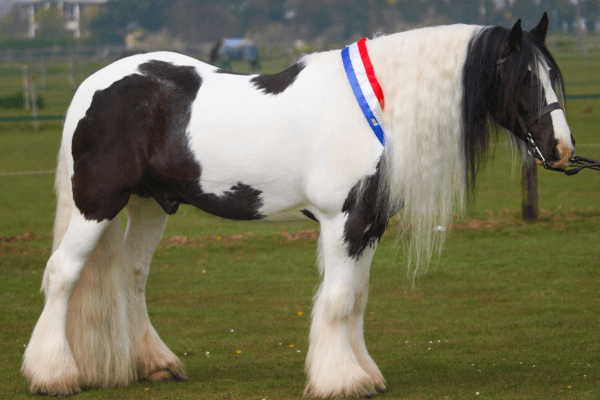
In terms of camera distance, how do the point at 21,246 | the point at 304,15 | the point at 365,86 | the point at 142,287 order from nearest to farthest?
the point at 365,86 → the point at 142,287 → the point at 21,246 → the point at 304,15

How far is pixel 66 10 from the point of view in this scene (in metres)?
104

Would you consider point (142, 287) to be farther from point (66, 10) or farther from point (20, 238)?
point (66, 10)

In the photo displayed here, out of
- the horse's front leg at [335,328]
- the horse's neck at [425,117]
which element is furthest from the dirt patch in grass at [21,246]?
the horse's neck at [425,117]

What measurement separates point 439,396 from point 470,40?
6.55 ft

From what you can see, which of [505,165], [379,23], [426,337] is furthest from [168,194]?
[379,23]

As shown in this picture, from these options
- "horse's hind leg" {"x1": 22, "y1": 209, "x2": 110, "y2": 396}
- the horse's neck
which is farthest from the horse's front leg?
"horse's hind leg" {"x1": 22, "y1": 209, "x2": 110, "y2": 396}

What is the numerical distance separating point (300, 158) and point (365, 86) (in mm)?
524

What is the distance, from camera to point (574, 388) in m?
4.41

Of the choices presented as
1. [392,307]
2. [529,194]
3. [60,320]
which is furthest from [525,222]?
[60,320]

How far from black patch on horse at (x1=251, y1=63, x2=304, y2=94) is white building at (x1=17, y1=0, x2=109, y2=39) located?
96.4 meters

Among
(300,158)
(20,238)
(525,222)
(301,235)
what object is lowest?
(20,238)

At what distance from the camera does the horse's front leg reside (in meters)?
4.08

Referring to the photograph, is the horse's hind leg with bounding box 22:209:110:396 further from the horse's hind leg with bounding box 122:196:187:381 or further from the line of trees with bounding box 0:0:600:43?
the line of trees with bounding box 0:0:600:43

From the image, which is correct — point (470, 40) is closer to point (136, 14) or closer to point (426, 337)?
point (426, 337)
